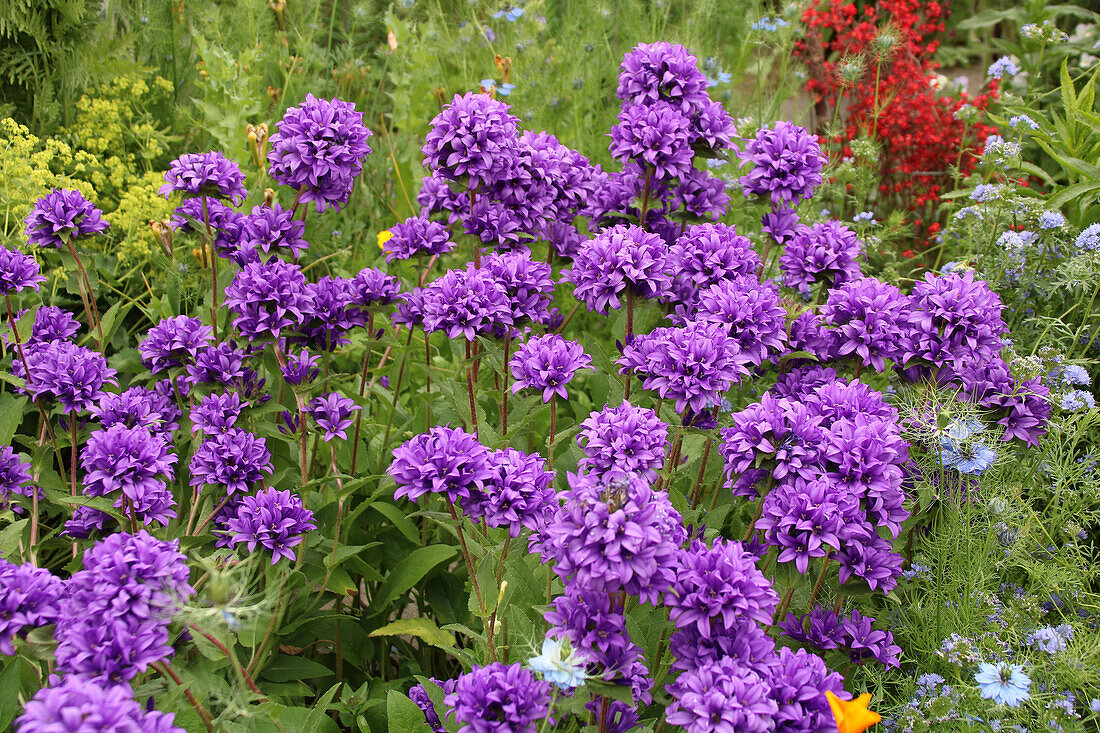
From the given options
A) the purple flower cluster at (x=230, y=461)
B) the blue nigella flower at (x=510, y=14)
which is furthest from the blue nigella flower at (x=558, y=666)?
the blue nigella flower at (x=510, y=14)

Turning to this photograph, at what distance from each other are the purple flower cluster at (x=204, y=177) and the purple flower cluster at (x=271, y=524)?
1030 millimetres

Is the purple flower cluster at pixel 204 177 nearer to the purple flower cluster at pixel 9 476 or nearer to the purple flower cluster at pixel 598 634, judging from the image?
the purple flower cluster at pixel 9 476

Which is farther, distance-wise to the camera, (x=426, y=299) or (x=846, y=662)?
(x=426, y=299)

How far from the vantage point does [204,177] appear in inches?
105

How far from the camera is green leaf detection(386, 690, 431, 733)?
215 centimetres

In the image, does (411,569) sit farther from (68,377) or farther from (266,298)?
(68,377)

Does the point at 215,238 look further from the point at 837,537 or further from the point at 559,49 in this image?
the point at 559,49

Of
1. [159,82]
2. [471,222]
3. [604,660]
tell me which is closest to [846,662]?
[604,660]

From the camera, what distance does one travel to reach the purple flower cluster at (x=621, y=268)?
2.51 metres

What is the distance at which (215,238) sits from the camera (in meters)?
2.91

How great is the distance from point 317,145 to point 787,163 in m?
1.52

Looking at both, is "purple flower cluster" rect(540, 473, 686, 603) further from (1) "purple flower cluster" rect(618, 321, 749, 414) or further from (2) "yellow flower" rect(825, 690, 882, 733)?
(1) "purple flower cluster" rect(618, 321, 749, 414)

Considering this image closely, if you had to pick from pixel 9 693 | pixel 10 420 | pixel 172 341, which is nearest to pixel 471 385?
pixel 172 341

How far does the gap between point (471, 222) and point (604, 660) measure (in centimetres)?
167
